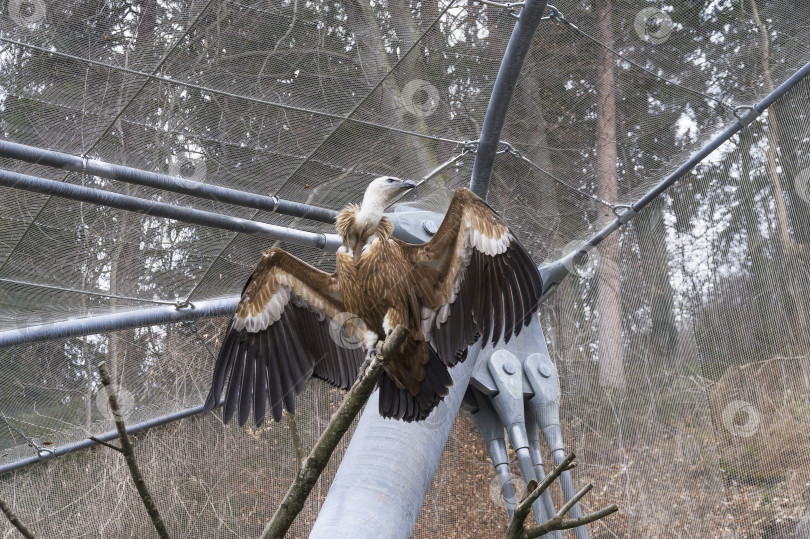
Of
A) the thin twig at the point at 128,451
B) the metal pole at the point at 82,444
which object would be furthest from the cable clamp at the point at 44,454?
the thin twig at the point at 128,451

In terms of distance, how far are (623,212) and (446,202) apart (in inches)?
29.7

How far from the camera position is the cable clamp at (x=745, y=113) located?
313 centimetres

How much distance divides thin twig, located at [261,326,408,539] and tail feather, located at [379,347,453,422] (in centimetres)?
121

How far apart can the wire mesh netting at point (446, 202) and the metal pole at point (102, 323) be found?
0.18ft

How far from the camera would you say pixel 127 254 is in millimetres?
3033

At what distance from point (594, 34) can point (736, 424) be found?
162 centimetres

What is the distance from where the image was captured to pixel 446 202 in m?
3.32

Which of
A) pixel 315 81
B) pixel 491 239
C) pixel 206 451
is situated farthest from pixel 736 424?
pixel 206 451

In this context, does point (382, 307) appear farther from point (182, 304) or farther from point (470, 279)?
point (182, 304)

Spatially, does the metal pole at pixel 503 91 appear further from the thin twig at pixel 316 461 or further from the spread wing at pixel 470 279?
the thin twig at pixel 316 461

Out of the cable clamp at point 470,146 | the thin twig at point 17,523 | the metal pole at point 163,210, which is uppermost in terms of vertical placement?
the cable clamp at point 470,146

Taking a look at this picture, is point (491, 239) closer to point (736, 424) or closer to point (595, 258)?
point (595, 258)

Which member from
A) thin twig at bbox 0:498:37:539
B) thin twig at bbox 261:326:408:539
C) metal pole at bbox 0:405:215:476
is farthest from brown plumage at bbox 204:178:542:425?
thin twig at bbox 0:498:37:539

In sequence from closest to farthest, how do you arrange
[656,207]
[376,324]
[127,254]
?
[376,324] < [127,254] < [656,207]
